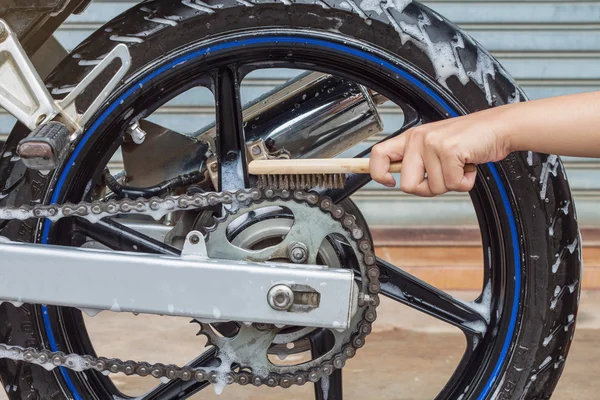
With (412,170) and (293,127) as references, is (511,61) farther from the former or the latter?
(412,170)

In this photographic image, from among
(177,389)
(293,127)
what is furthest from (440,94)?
(177,389)

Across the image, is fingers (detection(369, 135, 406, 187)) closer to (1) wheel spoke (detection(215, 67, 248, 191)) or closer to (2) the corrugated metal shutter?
A: (1) wheel spoke (detection(215, 67, 248, 191))

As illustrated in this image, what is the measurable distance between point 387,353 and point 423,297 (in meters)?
1.23

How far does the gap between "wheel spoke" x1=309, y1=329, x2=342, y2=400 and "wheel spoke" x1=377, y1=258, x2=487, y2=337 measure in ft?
0.51

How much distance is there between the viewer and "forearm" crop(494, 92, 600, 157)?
1189 mm

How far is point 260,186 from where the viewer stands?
4.75 feet

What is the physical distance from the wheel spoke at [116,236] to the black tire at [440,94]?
131mm

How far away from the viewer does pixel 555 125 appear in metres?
1.20

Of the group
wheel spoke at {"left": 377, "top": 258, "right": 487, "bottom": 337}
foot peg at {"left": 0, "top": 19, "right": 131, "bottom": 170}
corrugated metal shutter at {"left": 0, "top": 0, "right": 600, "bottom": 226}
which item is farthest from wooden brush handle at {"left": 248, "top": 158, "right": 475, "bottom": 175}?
corrugated metal shutter at {"left": 0, "top": 0, "right": 600, "bottom": 226}

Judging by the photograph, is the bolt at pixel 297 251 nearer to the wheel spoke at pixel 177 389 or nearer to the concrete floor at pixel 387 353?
the wheel spoke at pixel 177 389

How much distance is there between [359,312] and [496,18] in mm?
2727

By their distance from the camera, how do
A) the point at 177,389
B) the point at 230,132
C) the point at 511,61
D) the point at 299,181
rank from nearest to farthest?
the point at 299,181
the point at 230,132
the point at 177,389
the point at 511,61

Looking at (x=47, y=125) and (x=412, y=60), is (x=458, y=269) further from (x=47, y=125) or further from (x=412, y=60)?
(x=47, y=125)

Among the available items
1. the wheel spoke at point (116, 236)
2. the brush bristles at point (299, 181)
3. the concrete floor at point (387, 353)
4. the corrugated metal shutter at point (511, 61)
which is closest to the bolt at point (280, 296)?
the brush bristles at point (299, 181)
